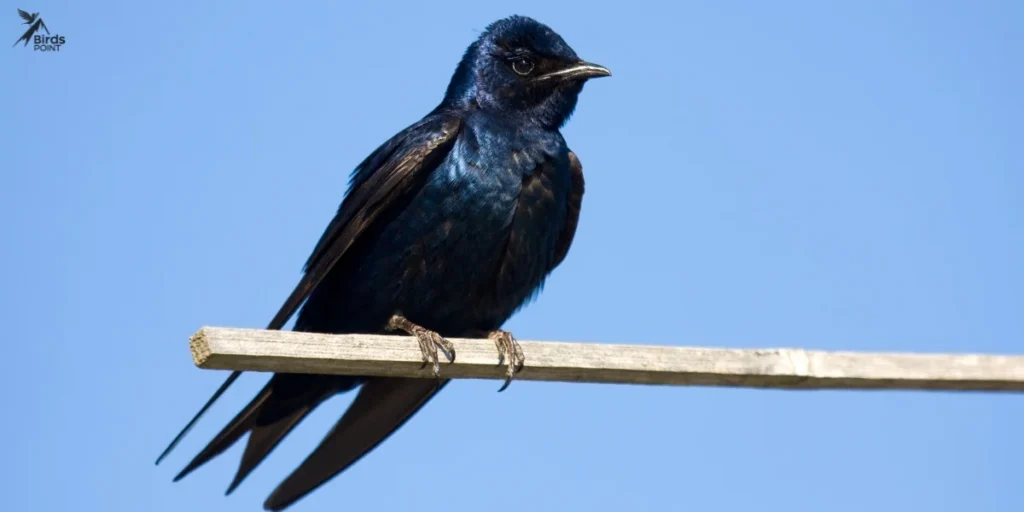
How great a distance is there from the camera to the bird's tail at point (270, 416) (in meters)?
5.98

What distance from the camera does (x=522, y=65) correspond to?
7.39 meters

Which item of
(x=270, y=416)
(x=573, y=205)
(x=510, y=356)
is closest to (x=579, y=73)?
(x=573, y=205)

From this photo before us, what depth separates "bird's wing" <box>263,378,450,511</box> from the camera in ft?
20.2

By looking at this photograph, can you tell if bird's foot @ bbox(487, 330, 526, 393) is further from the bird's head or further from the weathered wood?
the bird's head

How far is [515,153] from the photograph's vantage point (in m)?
6.68

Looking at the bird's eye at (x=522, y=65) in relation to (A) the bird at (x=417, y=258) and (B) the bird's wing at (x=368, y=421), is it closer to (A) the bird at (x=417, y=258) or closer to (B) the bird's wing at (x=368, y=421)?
(A) the bird at (x=417, y=258)

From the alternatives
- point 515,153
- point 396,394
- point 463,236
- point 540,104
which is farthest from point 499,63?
point 396,394

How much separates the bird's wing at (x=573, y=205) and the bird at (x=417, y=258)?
0.26 metres

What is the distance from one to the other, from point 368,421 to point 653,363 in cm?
235

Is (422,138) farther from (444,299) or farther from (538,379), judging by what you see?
(538,379)

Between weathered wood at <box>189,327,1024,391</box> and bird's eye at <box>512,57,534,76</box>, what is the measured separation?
2.99m

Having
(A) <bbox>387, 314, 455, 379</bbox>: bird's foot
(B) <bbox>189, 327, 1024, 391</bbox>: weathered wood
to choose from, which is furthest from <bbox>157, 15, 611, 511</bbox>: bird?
(B) <bbox>189, 327, 1024, 391</bbox>: weathered wood

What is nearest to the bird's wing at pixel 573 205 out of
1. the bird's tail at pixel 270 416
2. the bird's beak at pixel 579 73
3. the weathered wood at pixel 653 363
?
the bird's beak at pixel 579 73

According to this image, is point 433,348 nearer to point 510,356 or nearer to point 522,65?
point 510,356
